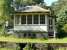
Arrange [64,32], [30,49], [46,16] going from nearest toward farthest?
1. [30,49]
2. [46,16]
3. [64,32]

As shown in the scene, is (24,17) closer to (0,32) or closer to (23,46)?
(0,32)

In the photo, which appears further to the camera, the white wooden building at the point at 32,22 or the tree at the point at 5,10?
the white wooden building at the point at 32,22

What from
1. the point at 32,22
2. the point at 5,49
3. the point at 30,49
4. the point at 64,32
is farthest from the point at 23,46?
the point at 64,32

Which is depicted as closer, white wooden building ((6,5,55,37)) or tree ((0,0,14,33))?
tree ((0,0,14,33))

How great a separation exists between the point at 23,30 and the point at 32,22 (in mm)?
1800

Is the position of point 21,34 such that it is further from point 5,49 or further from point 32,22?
point 5,49

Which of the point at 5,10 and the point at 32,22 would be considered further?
the point at 32,22

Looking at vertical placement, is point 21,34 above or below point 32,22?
below

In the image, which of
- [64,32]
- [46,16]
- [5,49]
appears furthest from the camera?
[64,32]

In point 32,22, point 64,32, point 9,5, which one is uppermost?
point 9,5

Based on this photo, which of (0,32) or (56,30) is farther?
(56,30)

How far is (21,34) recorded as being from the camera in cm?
2908

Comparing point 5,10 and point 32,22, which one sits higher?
point 5,10

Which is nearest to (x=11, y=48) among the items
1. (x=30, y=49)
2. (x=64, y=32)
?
(x=30, y=49)
